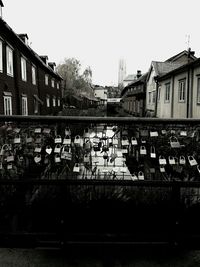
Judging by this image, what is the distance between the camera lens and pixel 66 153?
2.52 meters

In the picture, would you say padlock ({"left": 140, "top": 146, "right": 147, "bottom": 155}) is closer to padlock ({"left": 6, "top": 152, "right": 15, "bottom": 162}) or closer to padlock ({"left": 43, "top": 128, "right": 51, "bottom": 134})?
padlock ({"left": 43, "top": 128, "right": 51, "bottom": 134})

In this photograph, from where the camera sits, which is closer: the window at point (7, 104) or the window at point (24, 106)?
the window at point (7, 104)

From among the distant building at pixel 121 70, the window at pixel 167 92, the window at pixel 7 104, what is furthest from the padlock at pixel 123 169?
the distant building at pixel 121 70

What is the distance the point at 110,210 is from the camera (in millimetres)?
2535

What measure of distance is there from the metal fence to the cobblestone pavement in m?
0.21

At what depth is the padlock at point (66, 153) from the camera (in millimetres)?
2506

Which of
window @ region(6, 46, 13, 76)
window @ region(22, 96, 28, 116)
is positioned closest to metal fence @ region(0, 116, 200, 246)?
window @ region(6, 46, 13, 76)

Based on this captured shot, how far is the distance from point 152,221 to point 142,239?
310 millimetres

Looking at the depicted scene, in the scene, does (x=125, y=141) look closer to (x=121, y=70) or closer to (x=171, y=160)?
(x=171, y=160)

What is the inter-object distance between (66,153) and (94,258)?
1063mm

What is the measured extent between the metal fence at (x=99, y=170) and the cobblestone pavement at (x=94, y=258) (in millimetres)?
210

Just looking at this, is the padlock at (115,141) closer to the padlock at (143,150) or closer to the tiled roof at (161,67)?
the padlock at (143,150)

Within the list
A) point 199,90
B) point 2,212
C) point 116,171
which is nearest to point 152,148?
point 116,171

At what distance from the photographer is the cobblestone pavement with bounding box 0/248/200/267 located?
229 centimetres
